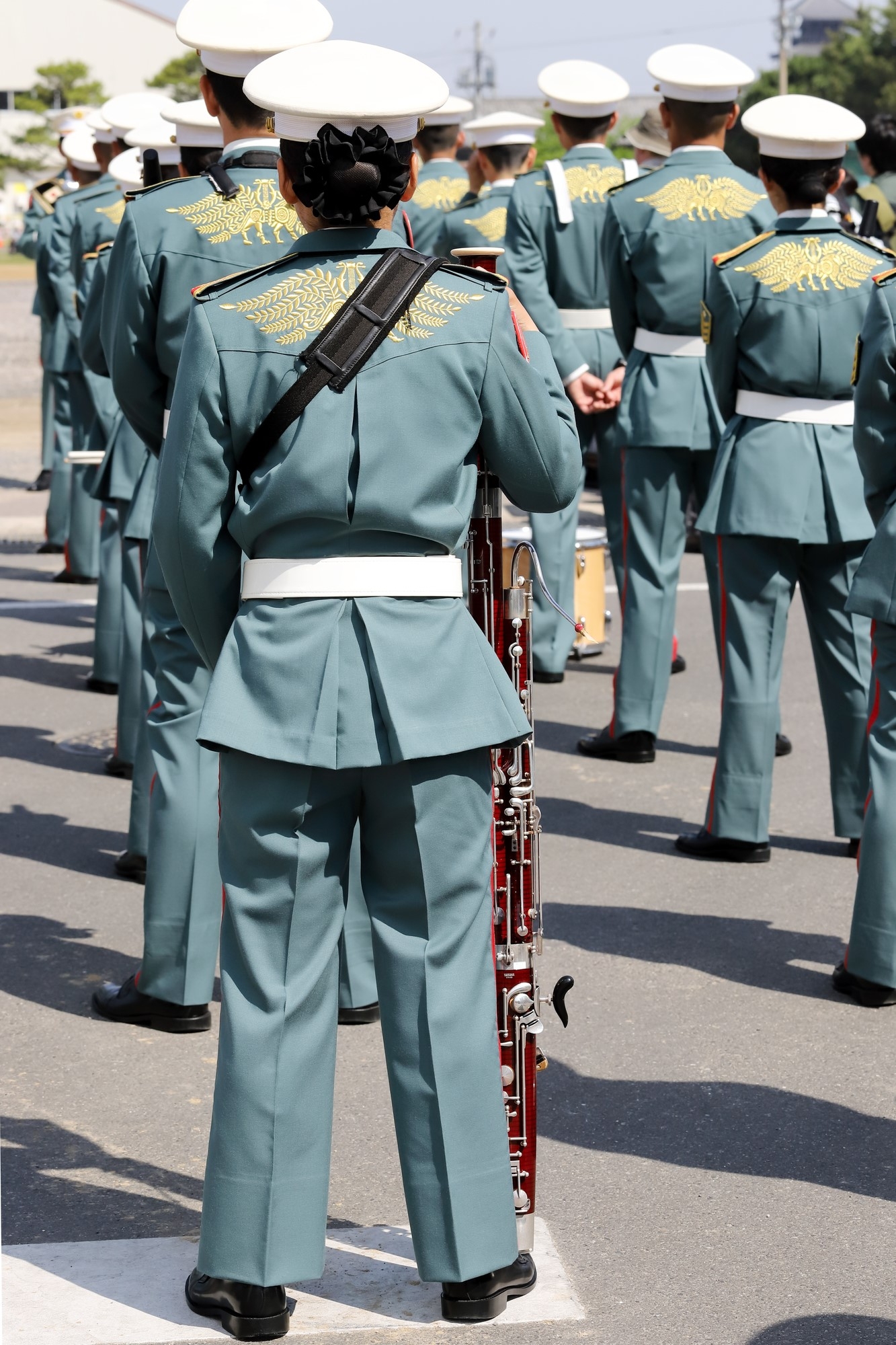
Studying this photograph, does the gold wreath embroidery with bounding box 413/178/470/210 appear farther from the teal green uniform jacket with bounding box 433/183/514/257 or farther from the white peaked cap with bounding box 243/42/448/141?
the white peaked cap with bounding box 243/42/448/141

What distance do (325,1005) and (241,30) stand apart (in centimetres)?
217

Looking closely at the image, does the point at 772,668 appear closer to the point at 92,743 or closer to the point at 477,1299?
the point at 92,743

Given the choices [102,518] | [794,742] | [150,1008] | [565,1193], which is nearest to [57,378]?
[102,518]

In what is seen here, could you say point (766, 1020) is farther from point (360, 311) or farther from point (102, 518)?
point (102, 518)

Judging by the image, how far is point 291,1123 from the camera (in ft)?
9.95

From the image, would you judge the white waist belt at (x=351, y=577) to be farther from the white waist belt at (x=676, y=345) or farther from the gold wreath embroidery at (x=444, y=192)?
the gold wreath embroidery at (x=444, y=192)

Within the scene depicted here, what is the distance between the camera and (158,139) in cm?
576

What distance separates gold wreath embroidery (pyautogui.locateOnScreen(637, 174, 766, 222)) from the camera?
652 cm

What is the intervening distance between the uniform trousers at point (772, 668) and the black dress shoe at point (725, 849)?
0.10 feet

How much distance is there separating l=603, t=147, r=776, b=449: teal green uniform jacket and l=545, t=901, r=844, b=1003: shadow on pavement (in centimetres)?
205

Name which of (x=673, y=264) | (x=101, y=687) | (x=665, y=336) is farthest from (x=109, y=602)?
(x=673, y=264)

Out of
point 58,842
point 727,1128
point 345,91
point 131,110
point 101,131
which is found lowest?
point 58,842

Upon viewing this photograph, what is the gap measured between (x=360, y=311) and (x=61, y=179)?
384 inches

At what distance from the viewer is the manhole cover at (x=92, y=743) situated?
23.1ft
